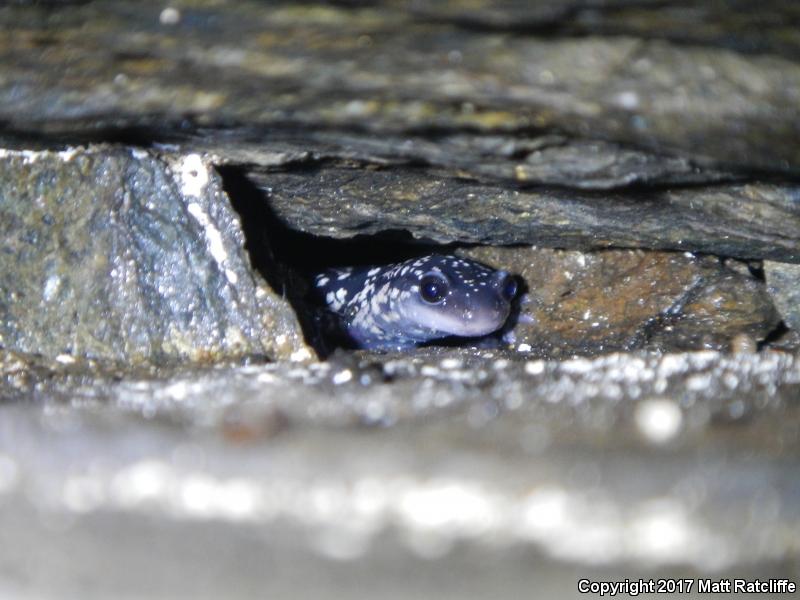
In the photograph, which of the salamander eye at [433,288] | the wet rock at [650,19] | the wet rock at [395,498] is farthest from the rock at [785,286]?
the wet rock at [395,498]

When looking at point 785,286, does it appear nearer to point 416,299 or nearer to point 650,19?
point 416,299

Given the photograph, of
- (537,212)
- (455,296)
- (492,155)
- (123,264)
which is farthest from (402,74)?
(455,296)

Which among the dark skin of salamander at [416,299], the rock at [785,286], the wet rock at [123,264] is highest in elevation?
the wet rock at [123,264]

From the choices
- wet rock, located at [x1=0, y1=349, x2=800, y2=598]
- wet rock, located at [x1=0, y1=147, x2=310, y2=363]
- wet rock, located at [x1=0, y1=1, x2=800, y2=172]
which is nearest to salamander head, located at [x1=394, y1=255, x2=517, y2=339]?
wet rock, located at [x1=0, y1=147, x2=310, y2=363]

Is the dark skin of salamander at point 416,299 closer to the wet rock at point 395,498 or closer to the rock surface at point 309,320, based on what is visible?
the rock surface at point 309,320

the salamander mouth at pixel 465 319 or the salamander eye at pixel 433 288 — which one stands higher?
the salamander eye at pixel 433 288

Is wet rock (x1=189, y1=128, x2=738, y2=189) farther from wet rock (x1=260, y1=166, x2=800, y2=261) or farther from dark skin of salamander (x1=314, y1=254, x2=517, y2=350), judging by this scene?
dark skin of salamander (x1=314, y1=254, x2=517, y2=350)

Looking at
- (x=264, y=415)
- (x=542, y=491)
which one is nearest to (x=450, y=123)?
(x=264, y=415)
